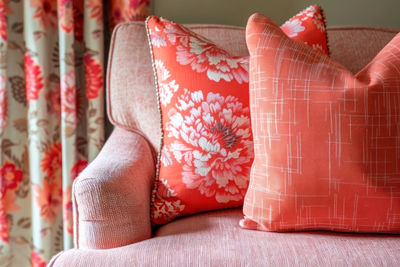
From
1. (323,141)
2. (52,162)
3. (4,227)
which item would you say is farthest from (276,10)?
(4,227)

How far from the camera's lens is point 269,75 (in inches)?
37.4

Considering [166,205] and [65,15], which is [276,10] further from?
[166,205]

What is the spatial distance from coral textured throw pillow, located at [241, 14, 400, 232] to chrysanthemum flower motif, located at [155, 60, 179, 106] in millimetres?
215

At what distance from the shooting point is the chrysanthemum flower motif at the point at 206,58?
1.06 m

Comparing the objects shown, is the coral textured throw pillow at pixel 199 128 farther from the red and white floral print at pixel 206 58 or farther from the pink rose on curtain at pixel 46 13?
the pink rose on curtain at pixel 46 13

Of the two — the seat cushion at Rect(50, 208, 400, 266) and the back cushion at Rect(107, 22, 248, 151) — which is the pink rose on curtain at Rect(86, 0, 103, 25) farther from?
the seat cushion at Rect(50, 208, 400, 266)

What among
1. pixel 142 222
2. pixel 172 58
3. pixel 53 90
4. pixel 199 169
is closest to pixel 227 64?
pixel 172 58

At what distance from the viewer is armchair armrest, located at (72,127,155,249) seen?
92 centimetres

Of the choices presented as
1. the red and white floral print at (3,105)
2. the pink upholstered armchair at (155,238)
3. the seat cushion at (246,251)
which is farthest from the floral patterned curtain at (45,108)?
the seat cushion at (246,251)

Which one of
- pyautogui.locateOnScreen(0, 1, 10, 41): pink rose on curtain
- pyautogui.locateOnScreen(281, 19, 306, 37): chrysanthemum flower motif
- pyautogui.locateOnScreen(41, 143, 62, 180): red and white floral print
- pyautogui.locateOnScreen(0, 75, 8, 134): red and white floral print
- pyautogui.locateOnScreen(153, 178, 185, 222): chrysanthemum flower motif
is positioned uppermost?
pyautogui.locateOnScreen(0, 1, 10, 41): pink rose on curtain

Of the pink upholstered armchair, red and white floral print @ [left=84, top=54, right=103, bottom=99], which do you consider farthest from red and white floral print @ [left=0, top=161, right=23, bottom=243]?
the pink upholstered armchair

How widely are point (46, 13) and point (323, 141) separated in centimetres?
103

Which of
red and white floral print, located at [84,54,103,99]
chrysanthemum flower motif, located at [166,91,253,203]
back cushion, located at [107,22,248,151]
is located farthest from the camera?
red and white floral print, located at [84,54,103,99]

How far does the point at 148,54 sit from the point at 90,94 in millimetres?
303
